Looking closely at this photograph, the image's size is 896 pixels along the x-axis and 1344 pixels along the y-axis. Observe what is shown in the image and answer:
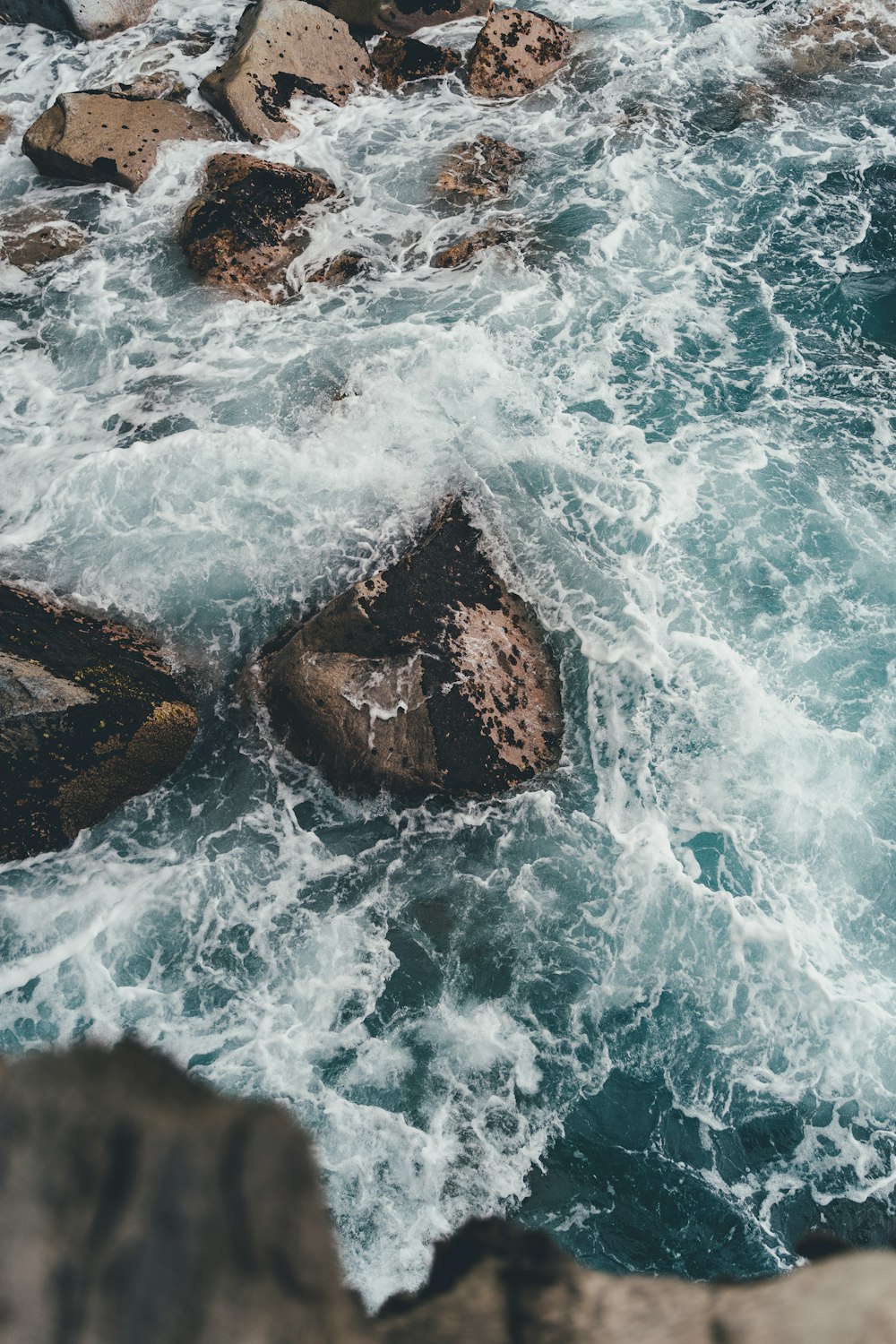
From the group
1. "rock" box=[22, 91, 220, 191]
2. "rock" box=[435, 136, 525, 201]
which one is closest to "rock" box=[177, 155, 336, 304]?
"rock" box=[22, 91, 220, 191]

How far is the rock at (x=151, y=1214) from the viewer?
7.65 ft

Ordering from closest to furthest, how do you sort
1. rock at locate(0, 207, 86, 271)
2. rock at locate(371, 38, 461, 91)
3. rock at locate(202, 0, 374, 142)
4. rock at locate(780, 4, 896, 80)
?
rock at locate(0, 207, 86, 271), rock at locate(202, 0, 374, 142), rock at locate(780, 4, 896, 80), rock at locate(371, 38, 461, 91)

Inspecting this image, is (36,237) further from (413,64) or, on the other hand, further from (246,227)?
(413,64)

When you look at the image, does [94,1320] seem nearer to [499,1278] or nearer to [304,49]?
[499,1278]

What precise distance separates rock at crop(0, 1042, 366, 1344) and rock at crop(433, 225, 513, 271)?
14.7 meters

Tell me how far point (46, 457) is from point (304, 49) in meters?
10.9

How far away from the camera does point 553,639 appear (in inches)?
417

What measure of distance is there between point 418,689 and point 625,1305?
663 centimetres

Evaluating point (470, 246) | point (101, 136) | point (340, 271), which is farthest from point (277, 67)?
point (470, 246)

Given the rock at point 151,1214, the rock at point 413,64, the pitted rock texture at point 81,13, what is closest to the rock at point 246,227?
the rock at point 413,64

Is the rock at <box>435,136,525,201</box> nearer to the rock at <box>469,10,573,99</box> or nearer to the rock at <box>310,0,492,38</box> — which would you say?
the rock at <box>469,10,573,99</box>

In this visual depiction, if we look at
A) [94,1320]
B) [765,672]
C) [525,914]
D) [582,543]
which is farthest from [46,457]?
[94,1320]

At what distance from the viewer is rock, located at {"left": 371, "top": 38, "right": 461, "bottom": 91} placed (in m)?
17.8

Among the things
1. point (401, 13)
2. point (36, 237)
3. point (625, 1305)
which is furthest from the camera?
point (401, 13)
